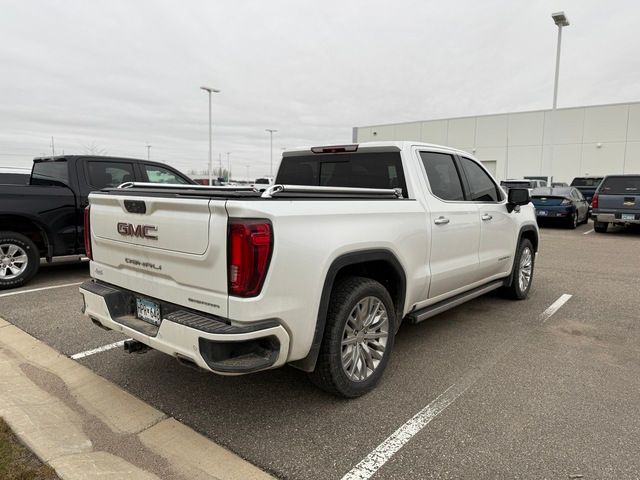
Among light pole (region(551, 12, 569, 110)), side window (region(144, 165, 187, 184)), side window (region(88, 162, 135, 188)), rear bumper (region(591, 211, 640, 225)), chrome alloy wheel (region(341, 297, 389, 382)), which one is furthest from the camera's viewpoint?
light pole (region(551, 12, 569, 110))

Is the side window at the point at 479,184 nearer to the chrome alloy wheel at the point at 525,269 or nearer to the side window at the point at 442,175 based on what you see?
the side window at the point at 442,175

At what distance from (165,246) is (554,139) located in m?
39.2

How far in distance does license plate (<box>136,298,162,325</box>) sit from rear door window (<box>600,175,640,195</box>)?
1453 centimetres

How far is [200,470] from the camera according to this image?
248 centimetres

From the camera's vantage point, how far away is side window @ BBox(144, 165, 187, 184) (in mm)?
7605

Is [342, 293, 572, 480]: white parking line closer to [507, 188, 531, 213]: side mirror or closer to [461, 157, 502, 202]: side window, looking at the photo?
[461, 157, 502, 202]: side window

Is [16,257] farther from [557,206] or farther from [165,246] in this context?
[557,206]

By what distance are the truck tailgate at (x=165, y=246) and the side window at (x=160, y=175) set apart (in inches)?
176

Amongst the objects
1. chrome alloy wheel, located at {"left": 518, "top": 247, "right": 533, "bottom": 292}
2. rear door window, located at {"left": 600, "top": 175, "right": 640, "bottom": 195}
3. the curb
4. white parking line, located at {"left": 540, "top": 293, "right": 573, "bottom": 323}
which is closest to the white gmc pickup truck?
the curb

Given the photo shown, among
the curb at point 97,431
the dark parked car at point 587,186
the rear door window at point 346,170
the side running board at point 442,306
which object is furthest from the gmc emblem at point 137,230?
the dark parked car at point 587,186

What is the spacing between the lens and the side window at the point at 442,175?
4156mm

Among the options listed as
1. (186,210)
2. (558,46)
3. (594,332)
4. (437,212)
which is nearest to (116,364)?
(186,210)

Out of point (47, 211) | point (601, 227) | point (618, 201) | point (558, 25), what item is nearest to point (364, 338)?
point (47, 211)

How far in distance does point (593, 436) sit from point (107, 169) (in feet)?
23.2
